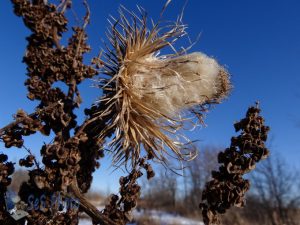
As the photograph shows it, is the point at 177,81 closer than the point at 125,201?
No

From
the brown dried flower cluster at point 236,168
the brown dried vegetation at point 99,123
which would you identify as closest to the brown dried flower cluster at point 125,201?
the brown dried vegetation at point 99,123

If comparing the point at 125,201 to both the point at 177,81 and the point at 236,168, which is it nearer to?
the point at 236,168

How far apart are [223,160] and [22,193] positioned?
4.35 feet

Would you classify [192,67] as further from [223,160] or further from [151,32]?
[223,160]

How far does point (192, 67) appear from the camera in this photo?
105 inches

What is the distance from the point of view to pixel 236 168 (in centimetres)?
221

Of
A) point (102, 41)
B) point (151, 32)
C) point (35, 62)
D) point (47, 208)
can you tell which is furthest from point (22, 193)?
point (151, 32)

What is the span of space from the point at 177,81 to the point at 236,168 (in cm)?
76

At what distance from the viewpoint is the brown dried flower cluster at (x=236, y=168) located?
214 centimetres

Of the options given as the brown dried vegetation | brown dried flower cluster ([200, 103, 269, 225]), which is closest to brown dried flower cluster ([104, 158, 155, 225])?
the brown dried vegetation

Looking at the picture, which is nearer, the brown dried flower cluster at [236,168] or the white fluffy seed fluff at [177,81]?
the brown dried flower cluster at [236,168]

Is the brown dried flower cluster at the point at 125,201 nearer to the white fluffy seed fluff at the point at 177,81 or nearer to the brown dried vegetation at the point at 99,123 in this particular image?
the brown dried vegetation at the point at 99,123

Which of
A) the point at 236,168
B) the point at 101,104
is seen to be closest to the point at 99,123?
the point at 101,104

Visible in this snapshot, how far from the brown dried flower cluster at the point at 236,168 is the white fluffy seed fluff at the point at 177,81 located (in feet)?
1.52
